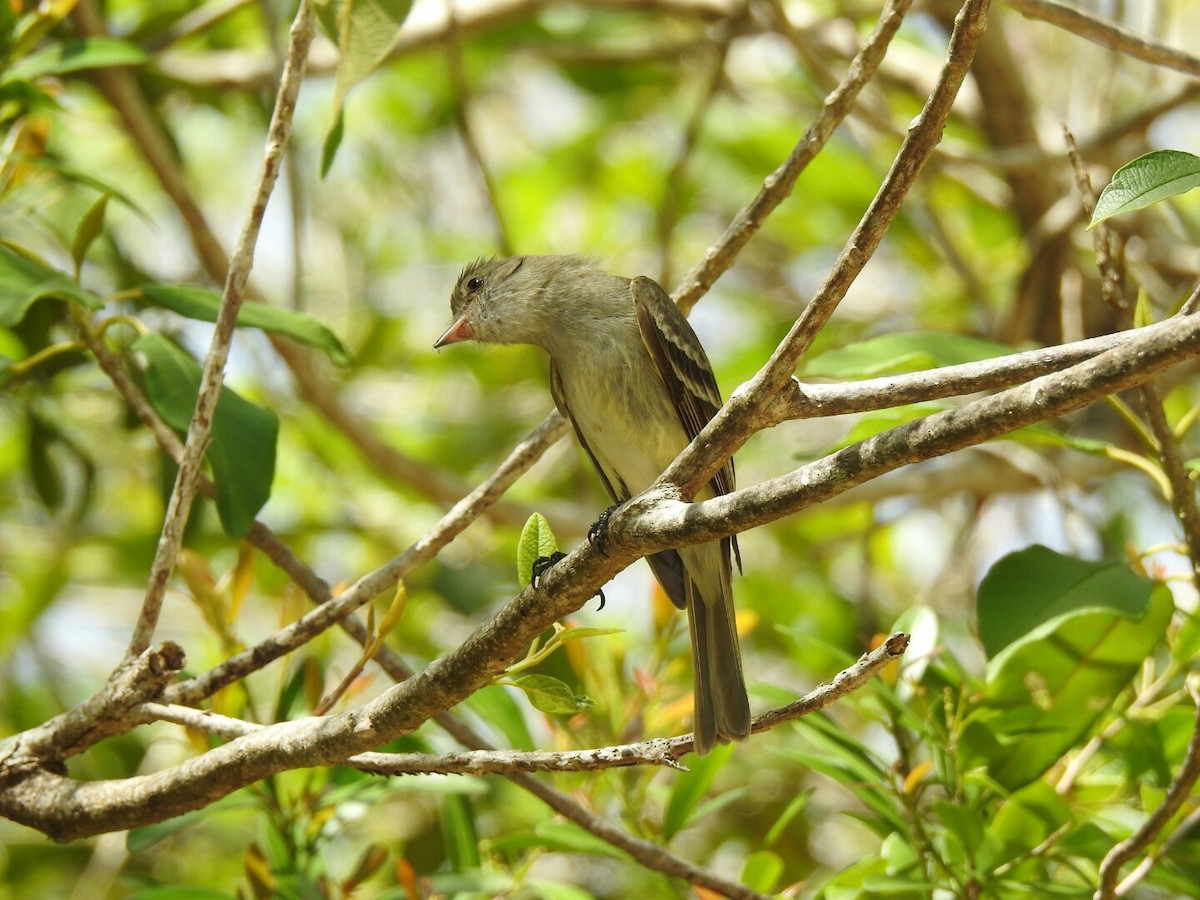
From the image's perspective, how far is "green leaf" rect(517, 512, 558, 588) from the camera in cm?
221

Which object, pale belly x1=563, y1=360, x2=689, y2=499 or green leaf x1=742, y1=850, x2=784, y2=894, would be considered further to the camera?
pale belly x1=563, y1=360, x2=689, y2=499

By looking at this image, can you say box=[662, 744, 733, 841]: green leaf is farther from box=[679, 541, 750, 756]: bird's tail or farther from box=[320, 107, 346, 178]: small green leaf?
box=[320, 107, 346, 178]: small green leaf

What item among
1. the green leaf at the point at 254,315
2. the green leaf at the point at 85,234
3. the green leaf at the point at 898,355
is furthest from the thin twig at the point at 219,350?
the green leaf at the point at 898,355

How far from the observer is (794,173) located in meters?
2.79

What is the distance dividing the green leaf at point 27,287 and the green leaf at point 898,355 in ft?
5.11

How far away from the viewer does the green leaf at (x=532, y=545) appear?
221 cm

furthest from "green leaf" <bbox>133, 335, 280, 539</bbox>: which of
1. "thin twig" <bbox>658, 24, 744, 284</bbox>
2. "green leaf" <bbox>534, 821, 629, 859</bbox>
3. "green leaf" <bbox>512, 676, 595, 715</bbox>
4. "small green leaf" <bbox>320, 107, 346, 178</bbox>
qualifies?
"thin twig" <bbox>658, 24, 744, 284</bbox>

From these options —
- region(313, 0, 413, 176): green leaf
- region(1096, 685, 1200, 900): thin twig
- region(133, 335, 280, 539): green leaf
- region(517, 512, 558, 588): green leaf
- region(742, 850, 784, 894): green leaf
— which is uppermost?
region(313, 0, 413, 176): green leaf

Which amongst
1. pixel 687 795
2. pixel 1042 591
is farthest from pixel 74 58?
pixel 1042 591

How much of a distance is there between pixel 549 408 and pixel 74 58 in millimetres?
2979

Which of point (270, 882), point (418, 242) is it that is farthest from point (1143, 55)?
point (418, 242)

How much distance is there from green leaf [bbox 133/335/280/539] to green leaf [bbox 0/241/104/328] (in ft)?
0.62

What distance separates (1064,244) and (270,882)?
11.9ft

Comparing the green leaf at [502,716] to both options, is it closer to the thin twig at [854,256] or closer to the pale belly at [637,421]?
the pale belly at [637,421]
